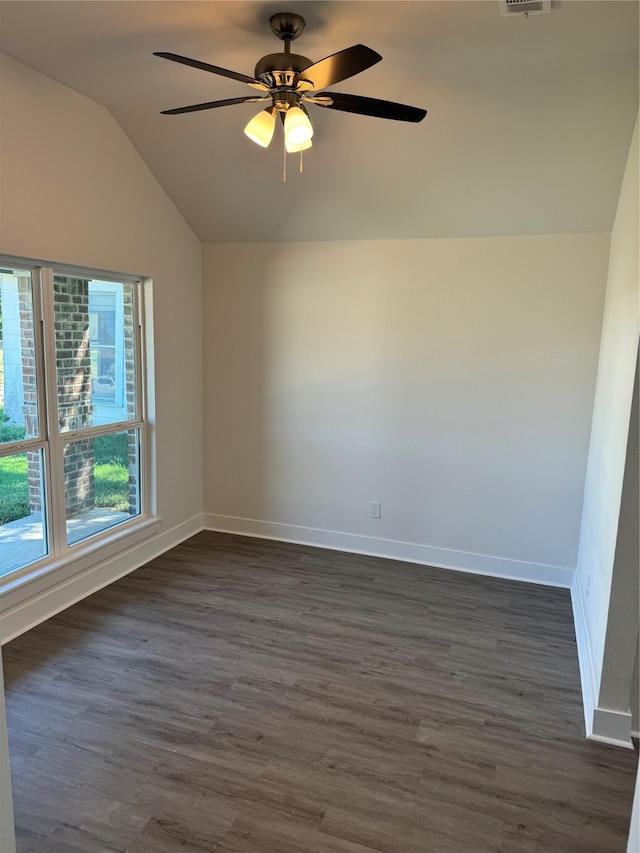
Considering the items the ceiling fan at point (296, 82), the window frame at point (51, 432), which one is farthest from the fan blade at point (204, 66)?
the window frame at point (51, 432)

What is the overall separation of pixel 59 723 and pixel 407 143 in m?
3.37

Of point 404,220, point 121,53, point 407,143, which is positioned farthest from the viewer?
point 404,220

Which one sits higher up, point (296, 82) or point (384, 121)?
point (384, 121)

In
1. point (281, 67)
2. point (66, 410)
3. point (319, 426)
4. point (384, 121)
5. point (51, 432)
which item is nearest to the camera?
point (281, 67)

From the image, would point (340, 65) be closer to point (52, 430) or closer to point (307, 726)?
point (52, 430)

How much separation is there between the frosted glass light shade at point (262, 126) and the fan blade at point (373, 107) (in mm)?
271

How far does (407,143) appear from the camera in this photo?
321 centimetres

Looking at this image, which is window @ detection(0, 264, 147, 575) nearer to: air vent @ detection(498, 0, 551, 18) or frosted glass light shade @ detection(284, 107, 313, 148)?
frosted glass light shade @ detection(284, 107, 313, 148)

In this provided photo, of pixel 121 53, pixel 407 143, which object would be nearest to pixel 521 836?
pixel 407 143

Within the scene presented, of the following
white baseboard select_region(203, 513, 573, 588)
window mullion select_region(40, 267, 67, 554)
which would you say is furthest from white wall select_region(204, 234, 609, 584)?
window mullion select_region(40, 267, 67, 554)

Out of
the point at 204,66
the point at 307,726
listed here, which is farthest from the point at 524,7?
the point at 307,726

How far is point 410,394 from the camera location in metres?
4.11

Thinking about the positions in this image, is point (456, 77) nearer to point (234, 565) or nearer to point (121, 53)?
point (121, 53)

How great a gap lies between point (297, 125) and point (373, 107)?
11.9 inches
